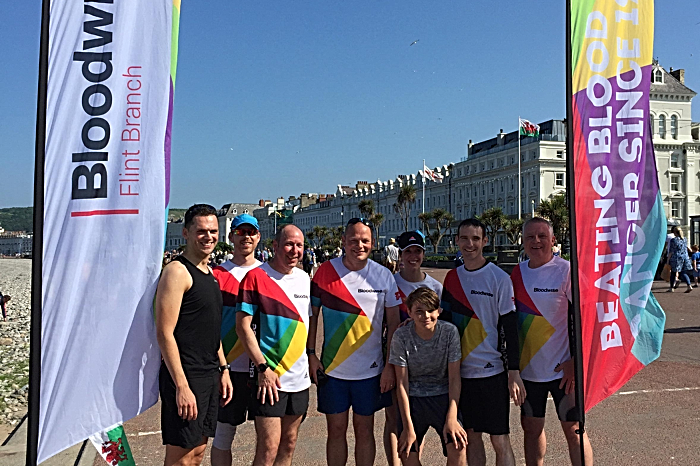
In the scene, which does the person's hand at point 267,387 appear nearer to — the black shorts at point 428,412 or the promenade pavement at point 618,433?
the black shorts at point 428,412

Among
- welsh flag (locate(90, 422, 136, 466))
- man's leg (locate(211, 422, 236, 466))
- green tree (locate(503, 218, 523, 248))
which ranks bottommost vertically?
man's leg (locate(211, 422, 236, 466))

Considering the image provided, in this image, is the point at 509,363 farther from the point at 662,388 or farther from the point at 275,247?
the point at 662,388

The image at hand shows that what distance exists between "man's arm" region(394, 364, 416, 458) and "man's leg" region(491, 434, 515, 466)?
55cm

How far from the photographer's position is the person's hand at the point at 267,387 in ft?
13.7

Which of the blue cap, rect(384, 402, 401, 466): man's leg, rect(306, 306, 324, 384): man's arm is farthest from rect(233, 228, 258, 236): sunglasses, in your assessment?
rect(384, 402, 401, 466): man's leg

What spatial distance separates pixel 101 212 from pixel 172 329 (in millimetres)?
745

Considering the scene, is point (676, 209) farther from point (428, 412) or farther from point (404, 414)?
point (404, 414)

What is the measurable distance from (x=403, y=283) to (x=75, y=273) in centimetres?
231

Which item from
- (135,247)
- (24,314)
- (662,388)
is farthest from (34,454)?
(24,314)

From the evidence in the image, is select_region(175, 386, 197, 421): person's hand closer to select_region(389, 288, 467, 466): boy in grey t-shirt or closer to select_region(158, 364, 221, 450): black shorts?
select_region(158, 364, 221, 450): black shorts

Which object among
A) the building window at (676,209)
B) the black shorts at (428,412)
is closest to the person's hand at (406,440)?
the black shorts at (428,412)

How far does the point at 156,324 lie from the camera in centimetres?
363

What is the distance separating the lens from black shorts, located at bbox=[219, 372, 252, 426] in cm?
451

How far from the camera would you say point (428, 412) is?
4.30m
